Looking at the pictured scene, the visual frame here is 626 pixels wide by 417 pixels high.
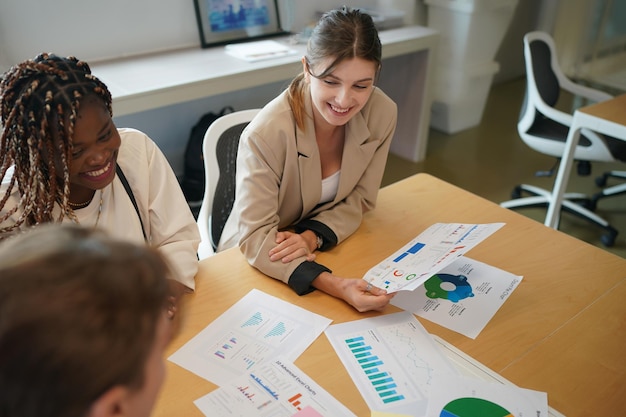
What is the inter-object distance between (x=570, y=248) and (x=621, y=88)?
411cm

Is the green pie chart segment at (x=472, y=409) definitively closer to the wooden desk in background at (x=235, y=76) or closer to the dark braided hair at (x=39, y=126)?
the dark braided hair at (x=39, y=126)

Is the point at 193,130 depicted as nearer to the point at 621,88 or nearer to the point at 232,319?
the point at 232,319

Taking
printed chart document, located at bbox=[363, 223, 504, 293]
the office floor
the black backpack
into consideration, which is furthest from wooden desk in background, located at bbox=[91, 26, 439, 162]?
printed chart document, located at bbox=[363, 223, 504, 293]

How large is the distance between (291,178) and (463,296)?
21.6 inches

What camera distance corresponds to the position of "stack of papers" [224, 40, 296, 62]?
275 cm

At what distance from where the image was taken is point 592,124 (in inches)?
89.3

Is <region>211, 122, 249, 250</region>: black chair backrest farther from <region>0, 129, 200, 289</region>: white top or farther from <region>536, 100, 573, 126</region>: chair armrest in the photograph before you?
<region>536, 100, 573, 126</region>: chair armrest

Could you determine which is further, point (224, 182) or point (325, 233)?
point (224, 182)

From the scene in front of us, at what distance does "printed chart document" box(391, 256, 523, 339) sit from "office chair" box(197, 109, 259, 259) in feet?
2.28

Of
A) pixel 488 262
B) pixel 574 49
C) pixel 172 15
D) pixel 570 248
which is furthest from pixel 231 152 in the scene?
pixel 574 49

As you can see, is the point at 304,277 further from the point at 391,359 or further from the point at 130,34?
the point at 130,34

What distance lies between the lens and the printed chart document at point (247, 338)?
102 centimetres

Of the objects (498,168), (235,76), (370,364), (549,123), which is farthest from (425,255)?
(498,168)

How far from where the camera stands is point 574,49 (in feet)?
15.9
